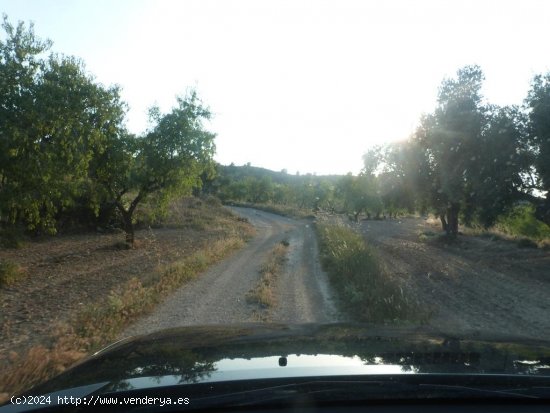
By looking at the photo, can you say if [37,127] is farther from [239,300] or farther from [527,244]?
[527,244]

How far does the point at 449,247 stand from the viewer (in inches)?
1310

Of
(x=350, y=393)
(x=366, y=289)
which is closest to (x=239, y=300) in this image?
(x=366, y=289)

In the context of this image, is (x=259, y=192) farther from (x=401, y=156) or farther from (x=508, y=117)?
(x=508, y=117)

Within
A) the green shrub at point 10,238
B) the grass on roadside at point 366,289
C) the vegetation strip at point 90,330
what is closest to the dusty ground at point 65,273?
the green shrub at point 10,238

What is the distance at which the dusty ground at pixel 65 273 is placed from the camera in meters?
10.3

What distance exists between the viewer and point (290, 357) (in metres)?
3.67

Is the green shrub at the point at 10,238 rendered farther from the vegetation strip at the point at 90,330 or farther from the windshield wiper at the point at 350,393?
the windshield wiper at the point at 350,393

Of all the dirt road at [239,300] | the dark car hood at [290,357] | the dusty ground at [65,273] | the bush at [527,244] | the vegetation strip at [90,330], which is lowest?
the dusty ground at [65,273]

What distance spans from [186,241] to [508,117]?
18889 mm

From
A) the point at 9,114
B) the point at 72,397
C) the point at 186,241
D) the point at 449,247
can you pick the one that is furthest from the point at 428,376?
the point at 449,247

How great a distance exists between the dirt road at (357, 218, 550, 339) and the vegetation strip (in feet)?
15.8

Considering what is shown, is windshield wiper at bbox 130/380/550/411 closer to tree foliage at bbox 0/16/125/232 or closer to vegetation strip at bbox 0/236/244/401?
vegetation strip at bbox 0/236/244/401

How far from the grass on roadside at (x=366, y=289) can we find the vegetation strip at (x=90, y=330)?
4.84 meters

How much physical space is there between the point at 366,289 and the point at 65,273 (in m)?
10.9
